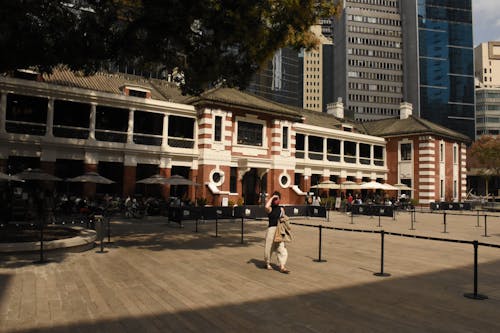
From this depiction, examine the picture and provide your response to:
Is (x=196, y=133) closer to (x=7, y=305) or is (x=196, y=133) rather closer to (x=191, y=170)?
(x=191, y=170)

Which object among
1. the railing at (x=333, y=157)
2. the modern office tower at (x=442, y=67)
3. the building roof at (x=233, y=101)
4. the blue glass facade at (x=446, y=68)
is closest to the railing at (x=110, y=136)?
the building roof at (x=233, y=101)

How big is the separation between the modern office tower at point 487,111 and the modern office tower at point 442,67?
22.6ft

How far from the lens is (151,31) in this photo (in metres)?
11.0

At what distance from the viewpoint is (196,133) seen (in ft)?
100

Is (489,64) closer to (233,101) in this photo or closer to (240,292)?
(233,101)

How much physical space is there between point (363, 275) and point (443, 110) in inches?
4998

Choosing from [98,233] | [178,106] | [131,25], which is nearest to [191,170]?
[178,106]

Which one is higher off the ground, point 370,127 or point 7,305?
point 370,127

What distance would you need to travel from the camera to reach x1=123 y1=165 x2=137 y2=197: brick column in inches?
1060

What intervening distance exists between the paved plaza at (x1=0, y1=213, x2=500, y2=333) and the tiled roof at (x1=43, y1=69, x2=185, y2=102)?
1986 cm

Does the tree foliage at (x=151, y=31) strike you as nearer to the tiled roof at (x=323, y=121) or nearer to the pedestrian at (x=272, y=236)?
the pedestrian at (x=272, y=236)

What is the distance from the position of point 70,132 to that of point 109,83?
7125mm

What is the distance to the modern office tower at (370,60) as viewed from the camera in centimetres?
12212

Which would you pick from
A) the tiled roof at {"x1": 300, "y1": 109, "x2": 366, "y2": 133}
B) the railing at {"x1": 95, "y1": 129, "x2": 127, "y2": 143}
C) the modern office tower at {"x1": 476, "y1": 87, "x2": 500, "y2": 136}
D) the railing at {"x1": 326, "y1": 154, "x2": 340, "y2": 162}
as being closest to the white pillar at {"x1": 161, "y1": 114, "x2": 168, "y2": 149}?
the railing at {"x1": 95, "y1": 129, "x2": 127, "y2": 143}
